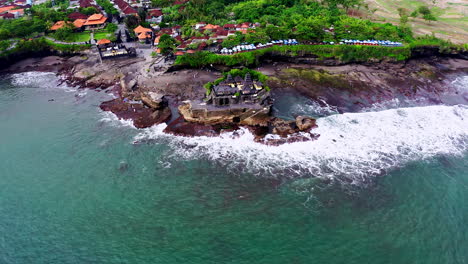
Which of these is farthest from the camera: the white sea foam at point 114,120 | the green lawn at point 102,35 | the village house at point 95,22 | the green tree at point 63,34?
the village house at point 95,22

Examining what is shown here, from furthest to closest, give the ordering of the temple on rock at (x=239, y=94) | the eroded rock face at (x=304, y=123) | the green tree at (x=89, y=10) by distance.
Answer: the green tree at (x=89, y=10)
the temple on rock at (x=239, y=94)
the eroded rock face at (x=304, y=123)

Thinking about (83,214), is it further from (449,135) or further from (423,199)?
(449,135)

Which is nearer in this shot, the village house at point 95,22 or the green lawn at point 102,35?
the green lawn at point 102,35

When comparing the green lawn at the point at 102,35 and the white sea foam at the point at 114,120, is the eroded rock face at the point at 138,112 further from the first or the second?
the green lawn at the point at 102,35

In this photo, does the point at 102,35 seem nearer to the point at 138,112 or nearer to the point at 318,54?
the point at 138,112

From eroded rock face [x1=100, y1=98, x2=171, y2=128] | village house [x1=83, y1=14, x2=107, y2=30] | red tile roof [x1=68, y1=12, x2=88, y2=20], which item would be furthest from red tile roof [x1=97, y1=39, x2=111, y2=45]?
eroded rock face [x1=100, y1=98, x2=171, y2=128]

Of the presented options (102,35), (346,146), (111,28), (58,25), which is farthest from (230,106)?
(58,25)

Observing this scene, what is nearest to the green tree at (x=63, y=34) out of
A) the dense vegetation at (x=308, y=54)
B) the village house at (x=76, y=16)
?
the village house at (x=76, y=16)
